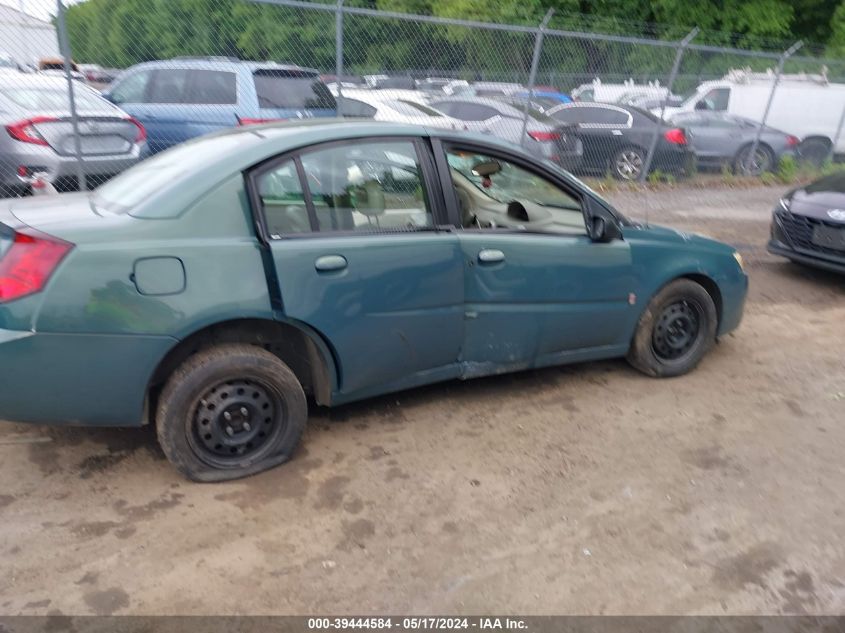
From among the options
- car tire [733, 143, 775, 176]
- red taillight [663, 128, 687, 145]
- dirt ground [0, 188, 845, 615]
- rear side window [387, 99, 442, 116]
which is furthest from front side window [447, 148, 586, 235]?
car tire [733, 143, 775, 176]

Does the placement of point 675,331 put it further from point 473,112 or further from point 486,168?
point 473,112

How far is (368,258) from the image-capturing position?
141 inches

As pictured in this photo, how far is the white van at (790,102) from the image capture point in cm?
1513

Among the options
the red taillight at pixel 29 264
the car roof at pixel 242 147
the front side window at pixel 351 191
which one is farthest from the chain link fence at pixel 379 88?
the front side window at pixel 351 191

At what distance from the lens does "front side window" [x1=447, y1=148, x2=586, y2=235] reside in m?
4.27

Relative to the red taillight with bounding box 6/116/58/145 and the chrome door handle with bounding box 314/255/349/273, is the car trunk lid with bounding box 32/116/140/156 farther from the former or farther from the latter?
the chrome door handle with bounding box 314/255/349/273

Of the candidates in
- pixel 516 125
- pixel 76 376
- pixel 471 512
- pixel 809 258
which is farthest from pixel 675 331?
pixel 516 125

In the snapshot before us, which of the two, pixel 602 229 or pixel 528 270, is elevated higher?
pixel 602 229

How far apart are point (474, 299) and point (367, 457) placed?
1.02m

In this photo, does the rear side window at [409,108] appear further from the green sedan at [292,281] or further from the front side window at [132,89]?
the green sedan at [292,281]

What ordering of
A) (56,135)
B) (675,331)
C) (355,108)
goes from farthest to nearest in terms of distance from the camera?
(355,108)
(56,135)
(675,331)

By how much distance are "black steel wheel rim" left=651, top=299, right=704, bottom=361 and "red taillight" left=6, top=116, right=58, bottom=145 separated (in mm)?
5779

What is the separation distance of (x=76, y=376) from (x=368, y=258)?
1.40 metres

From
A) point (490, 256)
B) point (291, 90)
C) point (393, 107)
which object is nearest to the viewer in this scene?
point (490, 256)
